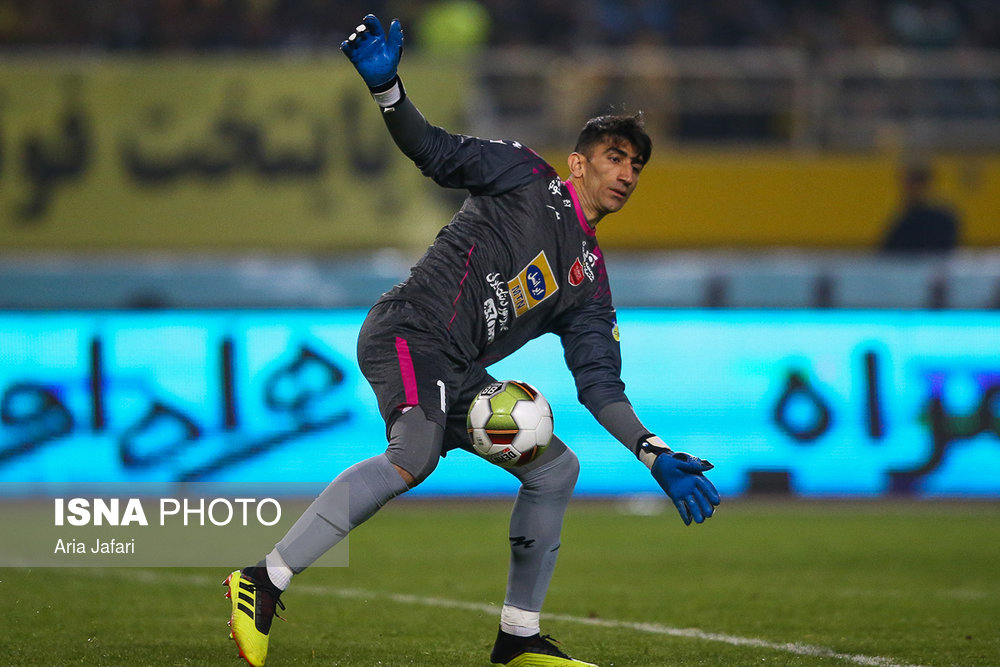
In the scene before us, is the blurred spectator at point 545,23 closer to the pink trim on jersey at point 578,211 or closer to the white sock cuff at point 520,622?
the pink trim on jersey at point 578,211

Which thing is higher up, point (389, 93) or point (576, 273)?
point (389, 93)

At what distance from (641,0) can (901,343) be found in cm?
626

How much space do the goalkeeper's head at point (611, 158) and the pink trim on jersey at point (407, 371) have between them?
2.80ft

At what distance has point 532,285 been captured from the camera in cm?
472

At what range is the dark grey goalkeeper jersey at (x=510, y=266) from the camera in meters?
4.61

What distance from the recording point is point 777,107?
45.2ft

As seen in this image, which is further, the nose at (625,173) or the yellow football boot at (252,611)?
the nose at (625,173)

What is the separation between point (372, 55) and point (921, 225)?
9.22 m

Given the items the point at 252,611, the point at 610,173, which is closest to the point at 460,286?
the point at 610,173

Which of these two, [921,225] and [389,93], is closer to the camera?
[389,93]

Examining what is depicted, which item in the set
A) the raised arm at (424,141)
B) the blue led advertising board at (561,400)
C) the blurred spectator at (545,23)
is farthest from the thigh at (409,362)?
the blurred spectator at (545,23)

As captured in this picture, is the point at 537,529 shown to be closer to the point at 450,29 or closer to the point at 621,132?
the point at 621,132

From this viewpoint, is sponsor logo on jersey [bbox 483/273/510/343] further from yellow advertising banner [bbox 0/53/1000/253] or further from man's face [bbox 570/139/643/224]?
yellow advertising banner [bbox 0/53/1000/253]

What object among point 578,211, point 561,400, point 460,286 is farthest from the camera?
point 561,400
